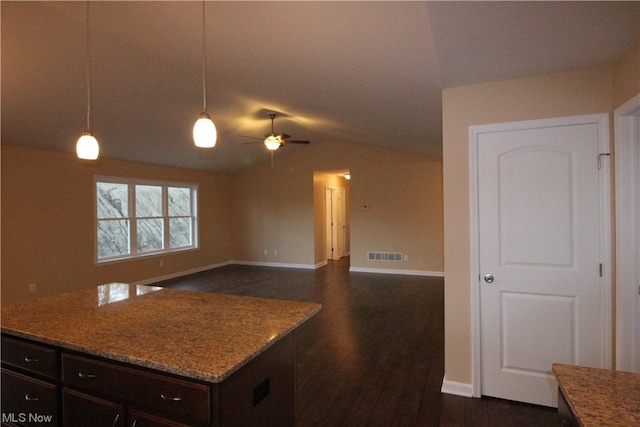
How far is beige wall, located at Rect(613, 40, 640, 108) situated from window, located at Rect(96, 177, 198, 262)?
6.71 metres

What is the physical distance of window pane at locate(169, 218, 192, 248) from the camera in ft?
23.3

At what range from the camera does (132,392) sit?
1.33 metres

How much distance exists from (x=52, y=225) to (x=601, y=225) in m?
6.53

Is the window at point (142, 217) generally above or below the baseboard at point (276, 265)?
above

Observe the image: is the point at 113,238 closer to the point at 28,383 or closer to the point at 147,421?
the point at 28,383

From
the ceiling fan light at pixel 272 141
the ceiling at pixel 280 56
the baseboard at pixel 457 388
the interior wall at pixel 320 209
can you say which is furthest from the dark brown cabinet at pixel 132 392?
the interior wall at pixel 320 209

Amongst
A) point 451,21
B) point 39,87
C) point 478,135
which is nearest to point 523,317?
point 478,135

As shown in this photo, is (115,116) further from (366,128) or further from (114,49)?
(366,128)

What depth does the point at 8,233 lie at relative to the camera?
4.36 m

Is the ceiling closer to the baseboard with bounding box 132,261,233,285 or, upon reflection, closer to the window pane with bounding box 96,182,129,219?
the window pane with bounding box 96,182,129,219

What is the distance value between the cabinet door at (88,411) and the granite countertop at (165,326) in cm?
25

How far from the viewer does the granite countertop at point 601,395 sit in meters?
0.90

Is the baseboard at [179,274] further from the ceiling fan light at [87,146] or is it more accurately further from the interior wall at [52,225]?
the ceiling fan light at [87,146]

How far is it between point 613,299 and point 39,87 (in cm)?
510
